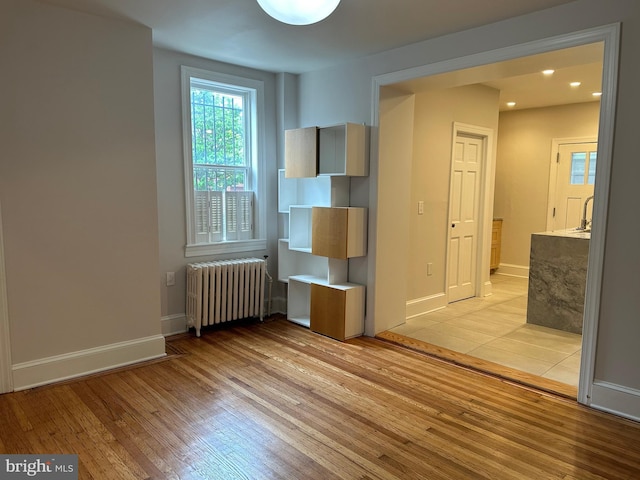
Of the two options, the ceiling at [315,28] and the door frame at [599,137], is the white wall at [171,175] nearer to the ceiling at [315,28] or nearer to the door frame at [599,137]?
the ceiling at [315,28]

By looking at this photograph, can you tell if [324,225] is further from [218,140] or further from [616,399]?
[616,399]

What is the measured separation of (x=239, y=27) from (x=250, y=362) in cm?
252

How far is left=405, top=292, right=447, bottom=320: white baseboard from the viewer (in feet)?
15.3

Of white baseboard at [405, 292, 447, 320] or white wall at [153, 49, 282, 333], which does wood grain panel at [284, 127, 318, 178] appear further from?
white baseboard at [405, 292, 447, 320]

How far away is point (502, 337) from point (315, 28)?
3104mm

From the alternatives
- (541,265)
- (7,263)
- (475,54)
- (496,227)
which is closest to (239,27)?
(475,54)

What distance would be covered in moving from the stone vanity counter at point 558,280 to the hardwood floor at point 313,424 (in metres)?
1.57

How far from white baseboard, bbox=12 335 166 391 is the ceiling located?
93.8 inches

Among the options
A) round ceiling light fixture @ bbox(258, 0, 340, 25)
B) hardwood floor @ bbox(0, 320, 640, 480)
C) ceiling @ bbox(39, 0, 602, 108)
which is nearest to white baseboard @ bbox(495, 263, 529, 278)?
hardwood floor @ bbox(0, 320, 640, 480)

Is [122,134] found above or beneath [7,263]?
above

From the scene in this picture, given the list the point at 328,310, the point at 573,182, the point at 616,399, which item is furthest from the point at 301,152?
the point at 573,182

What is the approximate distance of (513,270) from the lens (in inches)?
278

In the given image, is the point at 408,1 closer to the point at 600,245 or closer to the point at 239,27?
the point at 239,27

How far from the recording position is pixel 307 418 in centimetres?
264
